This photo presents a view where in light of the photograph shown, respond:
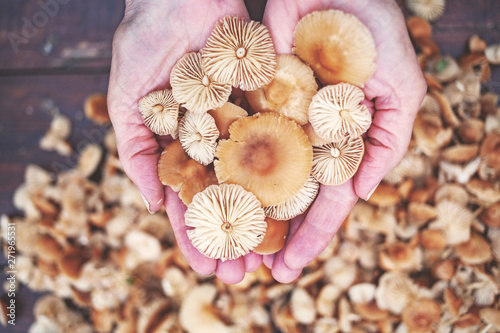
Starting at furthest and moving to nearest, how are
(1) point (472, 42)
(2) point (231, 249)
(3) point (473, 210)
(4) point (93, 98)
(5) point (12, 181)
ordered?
(5) point (12, 181), (4) point (93, 98), (1) point (472, 42), (3) point (473, 210), (2) point (231, 249)

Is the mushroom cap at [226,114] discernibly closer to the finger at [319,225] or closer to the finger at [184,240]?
the finger at [184,240]

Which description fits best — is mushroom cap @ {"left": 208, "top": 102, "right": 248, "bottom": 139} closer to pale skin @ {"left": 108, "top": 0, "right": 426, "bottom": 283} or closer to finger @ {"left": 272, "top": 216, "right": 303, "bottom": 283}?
pale skin @ {"left": 108, "top": 0, "right": 426, "bottom": 283}

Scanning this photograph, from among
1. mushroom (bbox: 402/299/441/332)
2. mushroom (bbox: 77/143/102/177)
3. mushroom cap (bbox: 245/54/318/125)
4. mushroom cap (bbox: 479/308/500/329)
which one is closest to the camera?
mushroom cap (bbox: 245/54/318/125)

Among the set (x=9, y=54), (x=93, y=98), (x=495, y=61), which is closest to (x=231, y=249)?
(x=93, y=98)

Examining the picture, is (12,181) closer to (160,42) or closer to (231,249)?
(160,42)

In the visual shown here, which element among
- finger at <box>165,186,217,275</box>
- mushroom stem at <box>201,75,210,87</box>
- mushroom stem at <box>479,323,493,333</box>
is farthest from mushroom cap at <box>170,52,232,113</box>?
mushroom stem at <box>479,323,493,333</box>

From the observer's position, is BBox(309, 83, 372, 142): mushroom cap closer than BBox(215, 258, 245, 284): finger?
Yes

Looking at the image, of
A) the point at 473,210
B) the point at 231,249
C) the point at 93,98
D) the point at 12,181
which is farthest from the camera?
the point at 12,181
